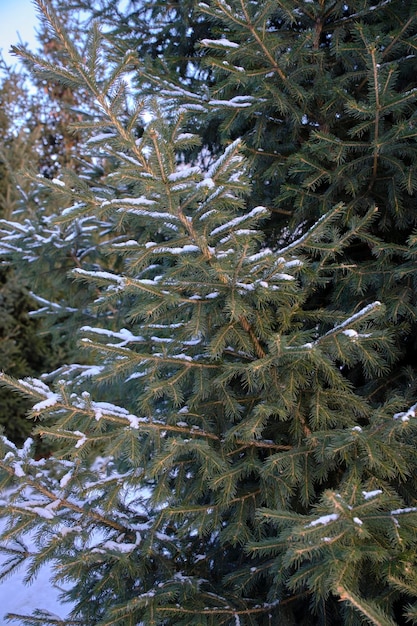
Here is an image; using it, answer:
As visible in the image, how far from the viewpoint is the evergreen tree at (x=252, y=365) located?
5.80 feet

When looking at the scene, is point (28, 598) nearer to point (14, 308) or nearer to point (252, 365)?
point (252, 365)

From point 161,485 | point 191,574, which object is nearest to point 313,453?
point 161,485

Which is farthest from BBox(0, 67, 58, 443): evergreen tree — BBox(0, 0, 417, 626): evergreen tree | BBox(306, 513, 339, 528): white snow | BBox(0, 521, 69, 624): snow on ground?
BBox(306, 513, 339, 528): white snow

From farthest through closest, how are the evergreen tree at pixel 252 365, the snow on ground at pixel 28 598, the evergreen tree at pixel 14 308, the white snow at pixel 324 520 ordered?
the evergreen tree at pixel 14 308
the snow on ground at pixel 28 598
the evergreen tree at pixel 252 365
the white snow at pixel 324 520

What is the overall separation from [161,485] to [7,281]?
6.60 meters

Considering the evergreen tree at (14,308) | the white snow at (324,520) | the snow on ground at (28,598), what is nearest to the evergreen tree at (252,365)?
the white snow at (324,520)

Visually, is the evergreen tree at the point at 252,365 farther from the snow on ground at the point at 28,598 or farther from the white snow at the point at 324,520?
the snow on ground at the point at 28,598

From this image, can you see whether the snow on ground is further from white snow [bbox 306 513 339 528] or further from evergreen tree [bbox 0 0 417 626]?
white snow [bbox 306 513 339 528]

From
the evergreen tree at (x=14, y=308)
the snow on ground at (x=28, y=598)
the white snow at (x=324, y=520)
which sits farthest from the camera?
the evergreen tree at (x=14, y=308)

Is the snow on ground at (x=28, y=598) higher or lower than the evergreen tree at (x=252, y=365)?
lower

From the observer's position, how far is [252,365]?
1.82m

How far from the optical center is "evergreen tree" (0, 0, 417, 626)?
1769 mm

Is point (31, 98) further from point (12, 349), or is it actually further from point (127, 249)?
point (127, 249)

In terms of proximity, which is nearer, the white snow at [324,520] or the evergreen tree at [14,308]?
the white snow at [324,520]
